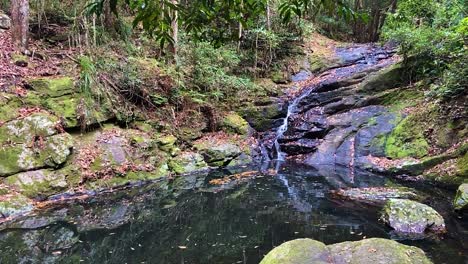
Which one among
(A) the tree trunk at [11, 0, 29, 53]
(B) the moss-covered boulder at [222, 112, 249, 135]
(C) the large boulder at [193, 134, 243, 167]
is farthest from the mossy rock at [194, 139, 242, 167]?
(A) the tree trunk at [11, 0, 29, 53]

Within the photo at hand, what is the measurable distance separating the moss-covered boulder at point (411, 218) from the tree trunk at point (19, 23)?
971 centimetres

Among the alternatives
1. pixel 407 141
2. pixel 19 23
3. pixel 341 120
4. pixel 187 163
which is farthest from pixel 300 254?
pixel 341 120

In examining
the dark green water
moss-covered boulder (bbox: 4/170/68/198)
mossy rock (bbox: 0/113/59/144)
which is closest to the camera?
the dark green water

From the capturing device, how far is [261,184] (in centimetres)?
930

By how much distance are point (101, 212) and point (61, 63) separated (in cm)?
524

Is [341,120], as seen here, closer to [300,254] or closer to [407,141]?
[407,141]

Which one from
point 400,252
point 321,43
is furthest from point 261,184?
point 321,43

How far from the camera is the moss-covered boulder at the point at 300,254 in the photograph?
3.45m

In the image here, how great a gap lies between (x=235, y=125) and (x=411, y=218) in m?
8.02

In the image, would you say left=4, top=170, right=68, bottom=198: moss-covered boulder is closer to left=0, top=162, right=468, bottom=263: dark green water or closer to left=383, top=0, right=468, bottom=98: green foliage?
left=0, top=162, right=468, bottom=263: dark green water

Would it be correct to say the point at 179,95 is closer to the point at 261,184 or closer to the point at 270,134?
the point at 270,134

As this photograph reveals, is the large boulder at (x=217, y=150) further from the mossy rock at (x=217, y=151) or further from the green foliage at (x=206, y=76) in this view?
the green foliage at (x=206, y=76)

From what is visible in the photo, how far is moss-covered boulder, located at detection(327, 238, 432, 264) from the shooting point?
3.46 metres

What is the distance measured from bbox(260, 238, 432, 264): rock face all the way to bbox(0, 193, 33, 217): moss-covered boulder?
216 inches
